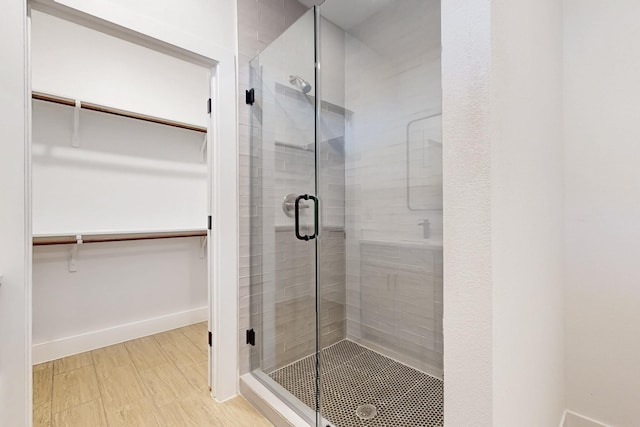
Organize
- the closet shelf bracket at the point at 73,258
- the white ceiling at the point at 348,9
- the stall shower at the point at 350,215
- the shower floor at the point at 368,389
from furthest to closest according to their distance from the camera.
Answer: the closet shelf bracket at the point at 73,258, the white ceiling at the point at 348,9, the stall shower at the point at 350,215, the shower floor at the point at 368,389

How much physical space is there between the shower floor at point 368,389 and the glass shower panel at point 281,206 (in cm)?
15

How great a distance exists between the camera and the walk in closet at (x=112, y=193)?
2.16 m

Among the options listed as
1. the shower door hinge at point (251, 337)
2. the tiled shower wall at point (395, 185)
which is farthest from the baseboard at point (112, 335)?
the tiled shower wall at point (395, 185)

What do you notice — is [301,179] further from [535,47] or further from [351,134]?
[535,47]

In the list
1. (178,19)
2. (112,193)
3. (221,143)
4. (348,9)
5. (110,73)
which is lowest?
(112,193)

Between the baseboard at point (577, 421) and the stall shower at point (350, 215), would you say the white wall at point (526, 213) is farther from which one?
the stall shower at point (350, 215)

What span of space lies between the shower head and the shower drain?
1822 millimetres

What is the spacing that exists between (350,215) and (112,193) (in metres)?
1.98

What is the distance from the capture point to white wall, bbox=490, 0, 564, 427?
2.30 feet

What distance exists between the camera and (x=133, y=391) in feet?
5.85

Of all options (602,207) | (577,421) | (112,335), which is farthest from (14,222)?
(577,421)

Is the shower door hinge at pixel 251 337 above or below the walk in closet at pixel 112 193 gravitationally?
below

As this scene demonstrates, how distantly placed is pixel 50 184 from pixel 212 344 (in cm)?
174

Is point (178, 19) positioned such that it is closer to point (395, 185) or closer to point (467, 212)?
point (395, 185)
